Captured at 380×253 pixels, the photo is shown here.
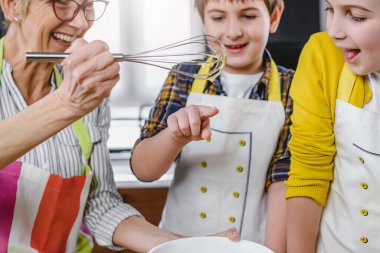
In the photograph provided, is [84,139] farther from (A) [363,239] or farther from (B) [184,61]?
(A) [363,239]

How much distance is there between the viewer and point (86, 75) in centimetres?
83

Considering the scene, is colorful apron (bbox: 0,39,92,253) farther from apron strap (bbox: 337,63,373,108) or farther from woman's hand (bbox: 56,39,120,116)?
apron strap (bbox: 337,63,373,108)

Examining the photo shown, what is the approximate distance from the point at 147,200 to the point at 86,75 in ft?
3.43

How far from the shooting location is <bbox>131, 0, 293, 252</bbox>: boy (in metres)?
1.17

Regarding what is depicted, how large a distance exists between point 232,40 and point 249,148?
23 centimetres

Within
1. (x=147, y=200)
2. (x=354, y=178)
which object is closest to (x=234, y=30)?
(x=354, y=178)

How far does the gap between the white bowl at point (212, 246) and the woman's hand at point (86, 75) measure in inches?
9.6

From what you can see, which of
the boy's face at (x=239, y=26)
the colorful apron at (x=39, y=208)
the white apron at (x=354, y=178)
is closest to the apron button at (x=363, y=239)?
the white apron at (x=354, y=178)

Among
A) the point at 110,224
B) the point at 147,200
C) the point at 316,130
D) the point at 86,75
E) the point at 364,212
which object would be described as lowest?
the point at 147,200

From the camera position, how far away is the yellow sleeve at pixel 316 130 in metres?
0.99

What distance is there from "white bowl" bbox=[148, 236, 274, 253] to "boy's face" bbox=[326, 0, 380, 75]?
1.10 ft

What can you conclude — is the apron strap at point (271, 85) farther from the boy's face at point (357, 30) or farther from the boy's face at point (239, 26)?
the boy's face at point (357, 30)

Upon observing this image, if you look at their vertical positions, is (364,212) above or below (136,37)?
below

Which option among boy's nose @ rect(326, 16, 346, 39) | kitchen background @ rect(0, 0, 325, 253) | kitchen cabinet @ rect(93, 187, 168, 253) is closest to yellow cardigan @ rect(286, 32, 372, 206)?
boy's nose @ rect(326, 16, 346, 39)
